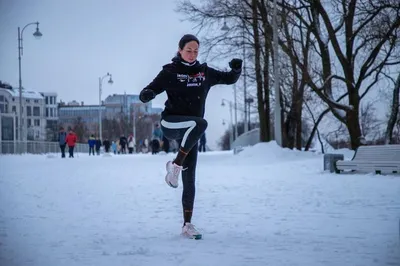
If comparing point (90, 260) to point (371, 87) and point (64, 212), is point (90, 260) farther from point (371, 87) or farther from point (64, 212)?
point (371, 87)

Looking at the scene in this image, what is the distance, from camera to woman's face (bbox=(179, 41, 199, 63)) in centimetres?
421

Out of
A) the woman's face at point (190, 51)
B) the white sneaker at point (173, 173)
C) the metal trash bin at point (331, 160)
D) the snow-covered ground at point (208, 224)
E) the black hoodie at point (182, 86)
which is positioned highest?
the woman's face at point (190, 51)

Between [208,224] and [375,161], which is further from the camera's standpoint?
[375,161]

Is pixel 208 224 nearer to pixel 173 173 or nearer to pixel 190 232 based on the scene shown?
pixel 190 232

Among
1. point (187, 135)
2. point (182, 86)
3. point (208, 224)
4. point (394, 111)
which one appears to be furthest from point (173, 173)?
point (394, 111)

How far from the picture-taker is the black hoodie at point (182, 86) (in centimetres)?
423

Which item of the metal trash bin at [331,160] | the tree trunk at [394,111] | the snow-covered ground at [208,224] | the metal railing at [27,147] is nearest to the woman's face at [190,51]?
the snow-covered ground at [208,224]

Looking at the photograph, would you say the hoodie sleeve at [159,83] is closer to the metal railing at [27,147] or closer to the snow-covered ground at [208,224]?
the snow-covered ground at [208,224]

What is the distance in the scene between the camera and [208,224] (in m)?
4.97

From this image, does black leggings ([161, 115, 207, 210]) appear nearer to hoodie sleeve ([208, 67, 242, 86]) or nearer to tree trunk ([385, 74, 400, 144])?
hoodie sleeve ([208, 67, 242, 86])

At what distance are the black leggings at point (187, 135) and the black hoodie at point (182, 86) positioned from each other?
0.11 meters

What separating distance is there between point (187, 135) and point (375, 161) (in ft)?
25.7

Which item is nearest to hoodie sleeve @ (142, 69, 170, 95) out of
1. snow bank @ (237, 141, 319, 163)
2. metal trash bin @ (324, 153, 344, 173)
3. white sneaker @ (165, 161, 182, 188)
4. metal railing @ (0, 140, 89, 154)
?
white sneaker @ (165, 161, 182, 188)

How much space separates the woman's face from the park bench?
7385 millimetres
